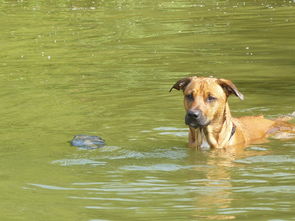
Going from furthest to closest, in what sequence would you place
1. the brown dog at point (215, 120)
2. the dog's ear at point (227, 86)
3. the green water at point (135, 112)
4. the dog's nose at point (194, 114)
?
the dog's ear at point (227, 86)
the brown dog at point (215, 120)
the dog's nose at point (194, 114)
the green water at point (135, 112)

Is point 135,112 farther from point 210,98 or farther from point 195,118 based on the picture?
point 195,118

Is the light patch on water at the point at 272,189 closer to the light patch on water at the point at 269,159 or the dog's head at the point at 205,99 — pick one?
the light patch on water at the point at 269,159

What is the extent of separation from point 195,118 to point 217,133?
79 centimetres

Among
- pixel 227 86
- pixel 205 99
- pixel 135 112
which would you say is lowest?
pixel 135 112

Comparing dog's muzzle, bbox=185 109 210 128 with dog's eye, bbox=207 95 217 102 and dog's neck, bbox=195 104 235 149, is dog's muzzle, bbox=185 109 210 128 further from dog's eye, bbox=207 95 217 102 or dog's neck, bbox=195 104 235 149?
dog's neck, bbox=195 104 235 149

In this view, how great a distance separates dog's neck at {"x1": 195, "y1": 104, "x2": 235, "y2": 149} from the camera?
432 inches

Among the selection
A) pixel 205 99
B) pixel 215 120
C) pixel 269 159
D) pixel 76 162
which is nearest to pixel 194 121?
pixel 205 99

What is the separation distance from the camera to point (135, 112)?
13531 mm

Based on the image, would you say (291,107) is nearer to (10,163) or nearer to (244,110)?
(244,110)

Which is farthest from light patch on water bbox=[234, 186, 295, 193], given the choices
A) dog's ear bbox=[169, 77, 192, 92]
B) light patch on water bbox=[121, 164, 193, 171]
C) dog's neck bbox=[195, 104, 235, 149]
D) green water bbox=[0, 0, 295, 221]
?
dog's ear bbox=[169, 77, 192, 92]

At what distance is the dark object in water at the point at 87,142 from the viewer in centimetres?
1120

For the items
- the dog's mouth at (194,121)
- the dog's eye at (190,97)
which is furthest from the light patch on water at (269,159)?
the dog's eye at (190,97)

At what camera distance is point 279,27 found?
23000 millimetres

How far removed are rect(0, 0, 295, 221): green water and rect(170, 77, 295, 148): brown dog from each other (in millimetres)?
237
